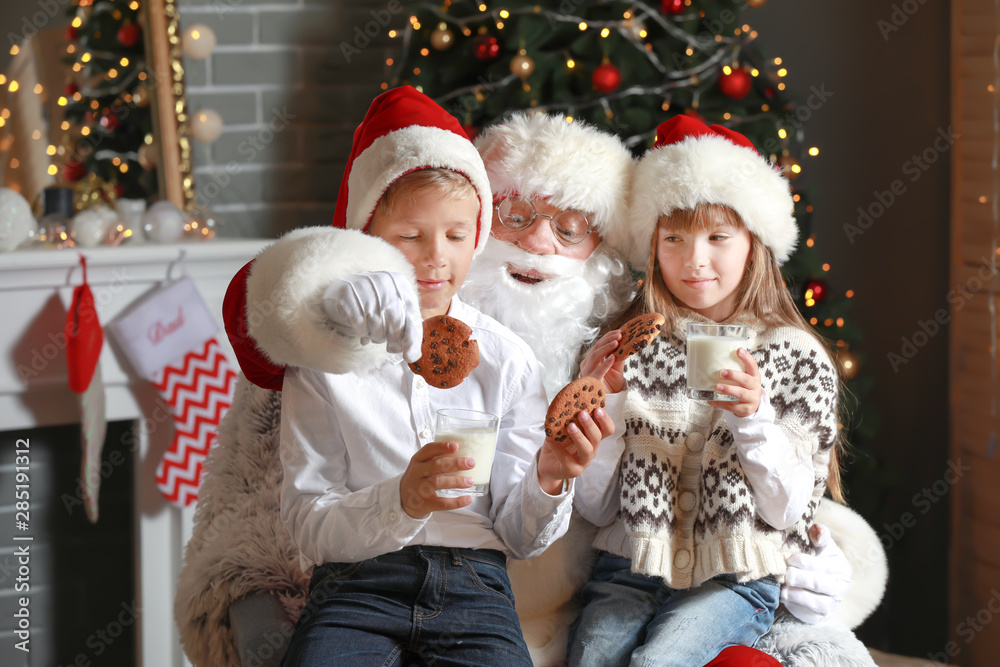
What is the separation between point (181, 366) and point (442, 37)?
1.38m

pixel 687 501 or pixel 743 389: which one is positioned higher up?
pixel 743 389

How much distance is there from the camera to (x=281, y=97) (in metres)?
3.38

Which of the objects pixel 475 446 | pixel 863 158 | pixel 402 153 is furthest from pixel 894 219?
pixel 475 446

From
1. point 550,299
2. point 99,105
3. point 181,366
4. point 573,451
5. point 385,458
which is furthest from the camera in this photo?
point 99,105

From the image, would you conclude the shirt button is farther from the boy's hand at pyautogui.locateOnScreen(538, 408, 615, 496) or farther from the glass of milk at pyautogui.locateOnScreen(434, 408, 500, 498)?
the glass of milk at pyautogui.locateOnScreen(434, 408, 500, 498)

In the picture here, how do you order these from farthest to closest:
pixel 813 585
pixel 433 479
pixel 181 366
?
pixel 181 366
pixel 813 585
pixel 433 479

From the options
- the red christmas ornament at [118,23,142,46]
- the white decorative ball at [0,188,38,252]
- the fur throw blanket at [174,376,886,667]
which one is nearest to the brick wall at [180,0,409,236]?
the red christmas ornament at [118,23,142,46]

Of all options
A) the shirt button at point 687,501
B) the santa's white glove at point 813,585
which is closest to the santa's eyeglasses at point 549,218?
the shirt button at point 687,501

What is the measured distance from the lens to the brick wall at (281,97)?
3.29 metres

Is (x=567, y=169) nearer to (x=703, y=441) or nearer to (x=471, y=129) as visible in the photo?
(x=703, y=441)

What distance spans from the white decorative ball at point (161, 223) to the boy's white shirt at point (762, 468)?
1761 mm

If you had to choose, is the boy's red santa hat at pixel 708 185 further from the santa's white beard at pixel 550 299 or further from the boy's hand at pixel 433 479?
the boy's hand at pixel 433 479

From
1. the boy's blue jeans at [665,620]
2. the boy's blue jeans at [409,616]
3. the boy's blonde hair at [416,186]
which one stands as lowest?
the boy's blue jeans at [665,620]

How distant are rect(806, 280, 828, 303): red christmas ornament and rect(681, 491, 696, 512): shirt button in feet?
3.85
